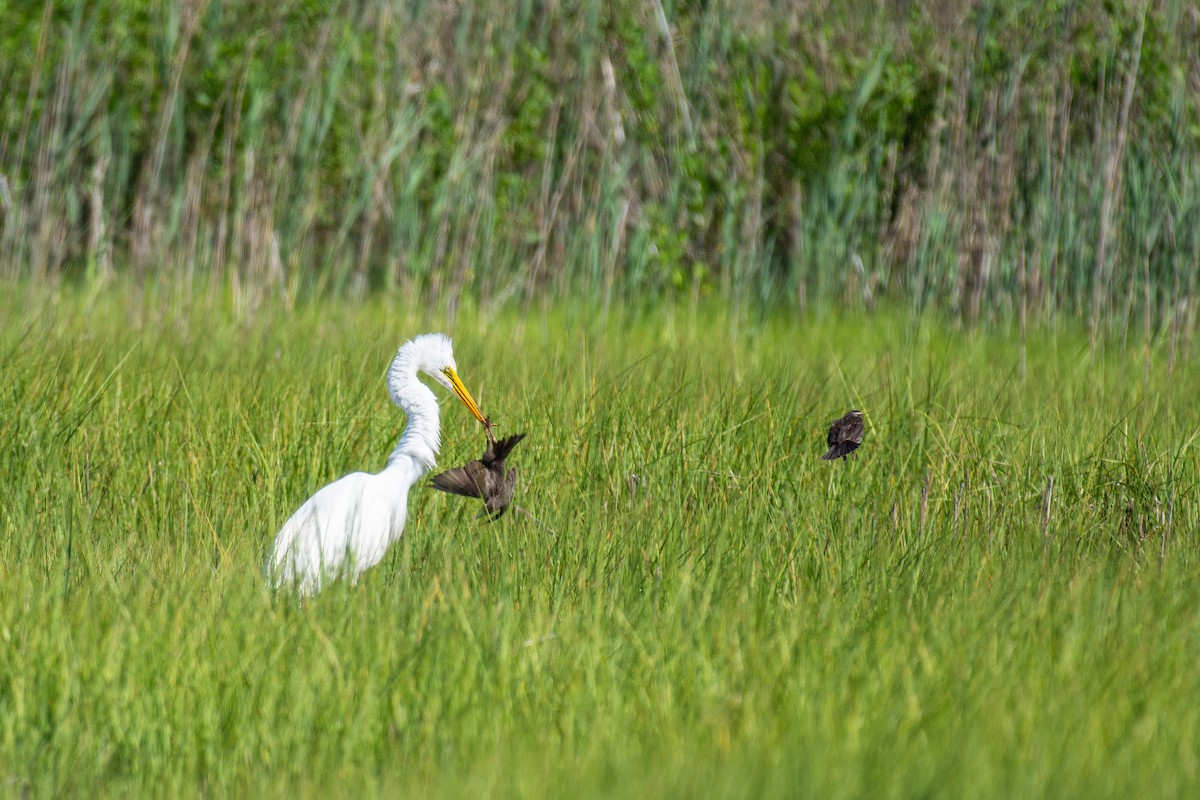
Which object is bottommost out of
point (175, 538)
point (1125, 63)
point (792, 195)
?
point (175, 538)

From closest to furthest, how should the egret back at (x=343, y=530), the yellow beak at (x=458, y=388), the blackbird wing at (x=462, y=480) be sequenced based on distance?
the egret back at (x=343, y=530), the blackbird wing at (x=462, y=480), the yellow beak at (x=458, y=388)

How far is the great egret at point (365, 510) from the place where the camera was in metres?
2.49

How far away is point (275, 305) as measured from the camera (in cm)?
525

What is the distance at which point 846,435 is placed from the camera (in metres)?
3.00

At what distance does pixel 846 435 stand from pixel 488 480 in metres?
0.88

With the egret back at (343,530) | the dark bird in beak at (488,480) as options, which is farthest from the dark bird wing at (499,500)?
the egret back at (343,530)

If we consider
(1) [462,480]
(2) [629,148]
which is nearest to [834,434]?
(1) [462,480]

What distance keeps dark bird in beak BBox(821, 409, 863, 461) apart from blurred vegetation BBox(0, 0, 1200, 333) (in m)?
2.46

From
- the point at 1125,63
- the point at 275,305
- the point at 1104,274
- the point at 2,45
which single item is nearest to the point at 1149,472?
the point at 1104,274

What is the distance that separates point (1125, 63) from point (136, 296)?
4.24 metres

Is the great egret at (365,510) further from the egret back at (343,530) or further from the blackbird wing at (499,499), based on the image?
the blackbird wing at (499,499)

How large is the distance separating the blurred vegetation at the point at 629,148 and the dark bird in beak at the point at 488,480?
8.71 ft

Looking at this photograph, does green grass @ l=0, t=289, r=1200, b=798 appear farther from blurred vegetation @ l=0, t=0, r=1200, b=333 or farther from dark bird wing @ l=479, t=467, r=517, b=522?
blurred vegetation @ l=0, t=0, r=1200, b=333

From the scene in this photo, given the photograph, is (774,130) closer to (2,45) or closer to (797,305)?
(797,305)
